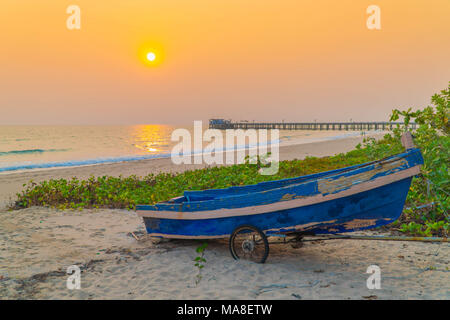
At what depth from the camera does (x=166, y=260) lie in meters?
5.02

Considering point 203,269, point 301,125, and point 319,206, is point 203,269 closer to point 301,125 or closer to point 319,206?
point 319,206

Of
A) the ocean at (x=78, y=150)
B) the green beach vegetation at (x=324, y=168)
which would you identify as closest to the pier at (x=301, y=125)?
the ocean at (x=78, y=150)

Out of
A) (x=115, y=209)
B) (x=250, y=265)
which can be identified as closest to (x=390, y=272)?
(x=250, y=265)

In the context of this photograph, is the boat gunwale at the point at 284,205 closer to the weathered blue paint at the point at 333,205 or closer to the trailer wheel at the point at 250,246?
the weathered blue paint at the point at 333,205

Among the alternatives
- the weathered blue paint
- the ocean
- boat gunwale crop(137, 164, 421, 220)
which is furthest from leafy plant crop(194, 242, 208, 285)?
the ocean

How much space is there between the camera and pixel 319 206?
425 cm

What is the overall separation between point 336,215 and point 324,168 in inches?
320

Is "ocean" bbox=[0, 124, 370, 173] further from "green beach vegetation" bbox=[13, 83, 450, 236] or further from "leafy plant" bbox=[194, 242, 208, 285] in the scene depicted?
"leafy plant" bbox=[194, 242, 208, 285]

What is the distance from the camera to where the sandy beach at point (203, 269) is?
3955 mm

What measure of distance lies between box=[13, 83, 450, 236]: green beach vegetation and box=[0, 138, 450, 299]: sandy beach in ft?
3.20

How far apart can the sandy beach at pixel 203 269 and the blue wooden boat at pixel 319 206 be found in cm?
55

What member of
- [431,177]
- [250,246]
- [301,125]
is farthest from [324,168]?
[301,125]

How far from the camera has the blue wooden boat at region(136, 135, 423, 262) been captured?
4027 millimetres
